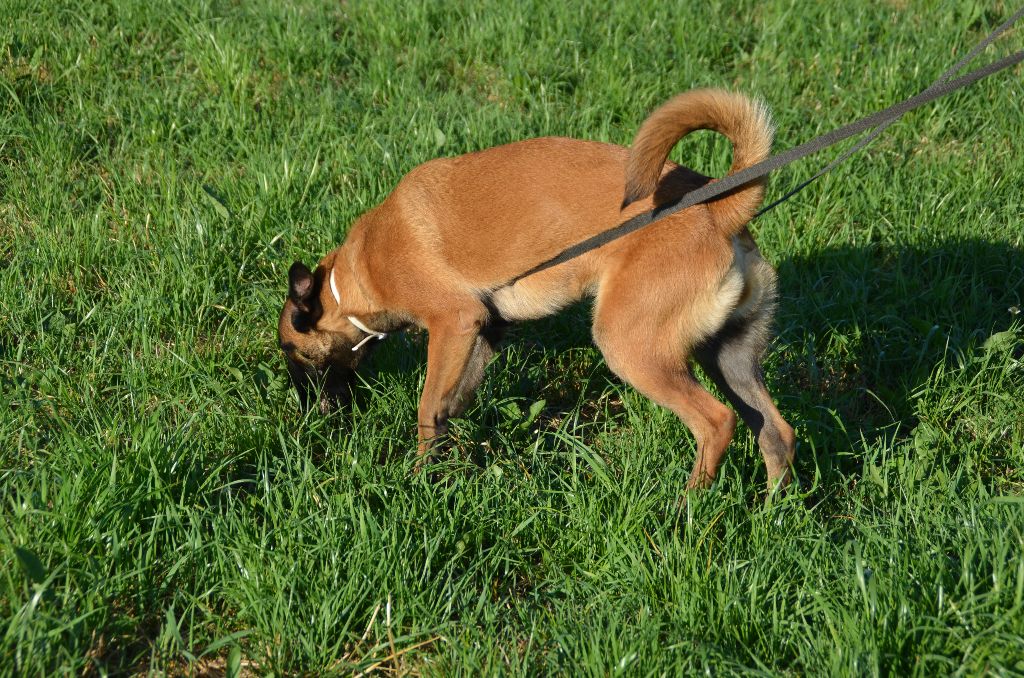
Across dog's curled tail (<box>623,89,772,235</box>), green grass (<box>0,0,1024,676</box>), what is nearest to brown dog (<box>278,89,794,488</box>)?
dog's curled tail (<box>623,89,772,235</box>)

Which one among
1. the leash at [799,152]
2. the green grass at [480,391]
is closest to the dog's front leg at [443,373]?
the green grass at [480,391]

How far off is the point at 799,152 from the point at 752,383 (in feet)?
3.58

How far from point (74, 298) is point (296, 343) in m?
1.16

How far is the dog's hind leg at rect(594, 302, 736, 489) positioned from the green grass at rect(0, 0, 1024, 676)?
168 mm

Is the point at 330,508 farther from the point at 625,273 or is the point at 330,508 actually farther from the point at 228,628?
the point at 625,273

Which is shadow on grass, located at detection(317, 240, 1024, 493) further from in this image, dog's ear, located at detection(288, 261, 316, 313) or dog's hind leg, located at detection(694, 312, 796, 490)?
dog's ear, located at detection(288, 261, 316, 313)

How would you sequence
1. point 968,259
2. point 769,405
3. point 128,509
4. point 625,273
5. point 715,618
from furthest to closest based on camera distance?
point 968,259 → point 769,405 → point 625,273 → point 128,509 → point 715,618

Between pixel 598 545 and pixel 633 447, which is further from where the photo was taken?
pixel 633 447

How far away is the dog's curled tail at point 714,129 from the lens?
10.2 feet

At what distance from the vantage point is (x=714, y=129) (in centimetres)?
326

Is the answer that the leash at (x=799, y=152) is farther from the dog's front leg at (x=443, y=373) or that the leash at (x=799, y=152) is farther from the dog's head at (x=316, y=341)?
the dog's head at (x=316, y=341)

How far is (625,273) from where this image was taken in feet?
11.3

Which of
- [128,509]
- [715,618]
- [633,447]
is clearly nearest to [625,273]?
[633,447]

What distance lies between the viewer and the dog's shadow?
4.03 m
